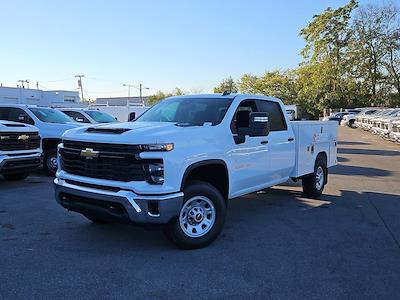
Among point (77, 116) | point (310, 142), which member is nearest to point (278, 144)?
point (310, 142)

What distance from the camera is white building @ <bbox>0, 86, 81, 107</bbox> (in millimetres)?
35281

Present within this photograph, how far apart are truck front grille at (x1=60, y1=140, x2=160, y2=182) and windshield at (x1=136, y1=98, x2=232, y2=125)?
1391 mm

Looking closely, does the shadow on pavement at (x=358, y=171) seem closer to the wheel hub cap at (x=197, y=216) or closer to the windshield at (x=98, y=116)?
the windshield at (x=98, y=116)

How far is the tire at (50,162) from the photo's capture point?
11.6 meters

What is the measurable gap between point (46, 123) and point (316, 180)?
7.04 metres

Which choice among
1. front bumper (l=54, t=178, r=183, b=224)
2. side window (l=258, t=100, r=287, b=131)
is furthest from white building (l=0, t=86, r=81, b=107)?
front bumper (l=54, t=178, r=183, b=224)

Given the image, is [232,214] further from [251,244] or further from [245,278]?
[245,278]

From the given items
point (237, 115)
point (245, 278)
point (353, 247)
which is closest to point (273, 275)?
point (245, 278)

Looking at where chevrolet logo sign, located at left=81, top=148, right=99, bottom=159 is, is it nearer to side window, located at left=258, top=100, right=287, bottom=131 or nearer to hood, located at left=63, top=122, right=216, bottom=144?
hood, located at left=63, top=122, right=216, bottom=144

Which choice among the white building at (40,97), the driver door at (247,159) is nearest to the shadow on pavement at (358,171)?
the driver door at (247,159)

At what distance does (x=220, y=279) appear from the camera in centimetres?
470

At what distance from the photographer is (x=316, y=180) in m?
9.16

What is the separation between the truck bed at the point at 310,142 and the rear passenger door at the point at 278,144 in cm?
22

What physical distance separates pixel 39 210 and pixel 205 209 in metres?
3.33
